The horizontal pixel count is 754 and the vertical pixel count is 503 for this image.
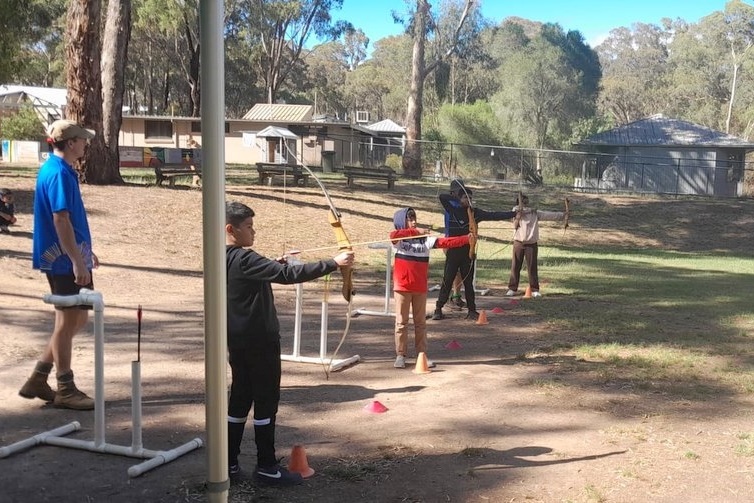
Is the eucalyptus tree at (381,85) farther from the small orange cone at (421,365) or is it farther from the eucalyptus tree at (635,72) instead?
the small orange cone at (421,365)

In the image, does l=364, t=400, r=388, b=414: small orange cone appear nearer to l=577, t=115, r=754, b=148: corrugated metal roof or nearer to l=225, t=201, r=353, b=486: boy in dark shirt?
l=225, t=201, r=353, b=486: boy in dark shirt

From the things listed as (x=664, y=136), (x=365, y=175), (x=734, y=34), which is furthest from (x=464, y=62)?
(x=365, y=175)

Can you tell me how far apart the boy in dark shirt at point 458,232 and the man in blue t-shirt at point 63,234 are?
5.64 meters

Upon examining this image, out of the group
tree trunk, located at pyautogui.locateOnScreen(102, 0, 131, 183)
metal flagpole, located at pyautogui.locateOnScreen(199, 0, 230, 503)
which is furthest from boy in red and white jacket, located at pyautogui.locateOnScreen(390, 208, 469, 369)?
tree trunk, located at pyautogui.locateOnScreen(102, 0, 131, 183)

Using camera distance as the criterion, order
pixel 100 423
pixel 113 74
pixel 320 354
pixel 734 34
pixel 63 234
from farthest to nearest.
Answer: pixel 734 34 → pixel 113 74 → pixel 320 354 → pixel 63 234 → pixel 100 423

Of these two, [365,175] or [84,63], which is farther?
[365,175]

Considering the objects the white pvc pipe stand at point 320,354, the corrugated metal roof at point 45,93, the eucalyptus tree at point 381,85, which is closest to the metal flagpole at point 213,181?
the white pvc pipe stand at point 320,354

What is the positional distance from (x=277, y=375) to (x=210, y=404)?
1.92 meters

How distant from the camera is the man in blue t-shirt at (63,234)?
18.4 ft

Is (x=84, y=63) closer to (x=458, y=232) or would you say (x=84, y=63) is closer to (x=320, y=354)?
(x=458, y=232)

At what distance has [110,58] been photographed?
904 inches

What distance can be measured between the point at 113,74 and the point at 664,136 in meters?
33.7

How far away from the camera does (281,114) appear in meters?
49.2

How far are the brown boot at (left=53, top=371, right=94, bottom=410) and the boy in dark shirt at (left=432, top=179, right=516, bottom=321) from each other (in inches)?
219
